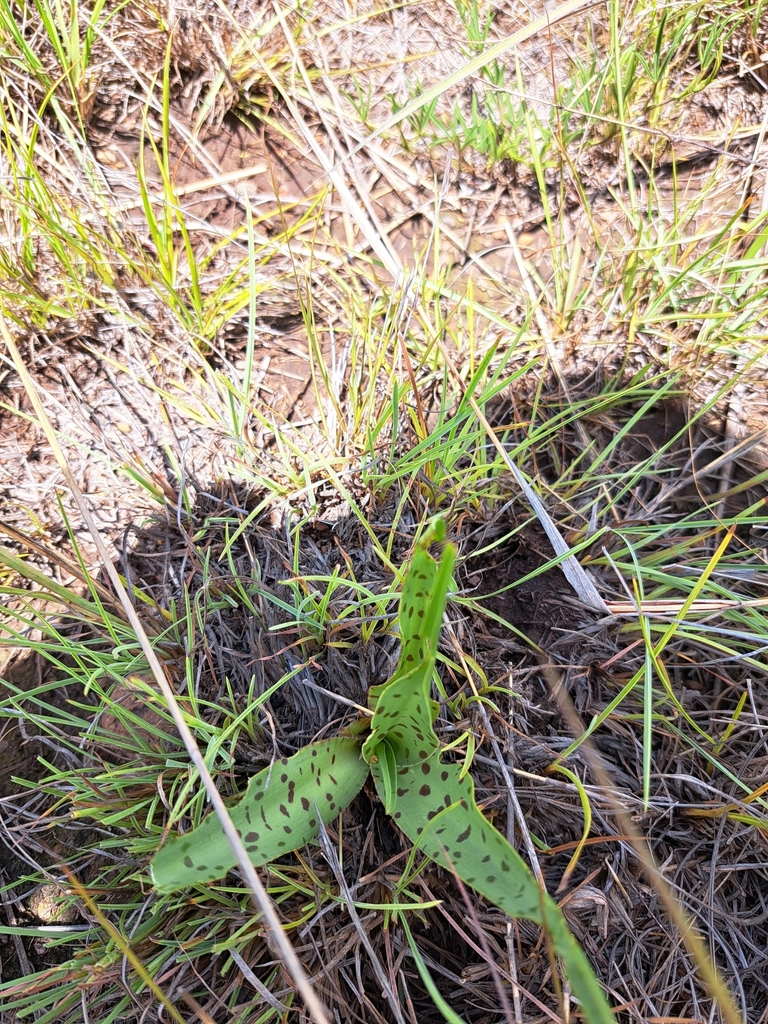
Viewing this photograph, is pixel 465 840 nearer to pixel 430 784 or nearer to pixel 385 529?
pixel 430 784

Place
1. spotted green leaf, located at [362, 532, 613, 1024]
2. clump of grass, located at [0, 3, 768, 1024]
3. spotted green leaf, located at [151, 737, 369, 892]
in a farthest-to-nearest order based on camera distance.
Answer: clump of grass, located at [0, 3, 768, 1024] → spotted green leaf, located at [151, 737, 369, 892] → spotted green leaf, located at [362, 532, 613, 1024]

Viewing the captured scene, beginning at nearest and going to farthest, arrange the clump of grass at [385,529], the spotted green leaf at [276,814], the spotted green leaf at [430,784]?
the spotted green leaf at [430,784], the spotted green leaf at [276,814], the clump of grass at [385,529]

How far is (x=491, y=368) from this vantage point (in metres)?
1.13

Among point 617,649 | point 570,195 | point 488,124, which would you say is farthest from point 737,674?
point 488,124

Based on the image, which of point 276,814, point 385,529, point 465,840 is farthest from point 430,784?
point 385,529

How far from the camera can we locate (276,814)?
0.69 metres

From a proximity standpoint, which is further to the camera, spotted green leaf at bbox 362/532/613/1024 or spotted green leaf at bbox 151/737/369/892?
spotted green leaf at bbox 151/737/369/892

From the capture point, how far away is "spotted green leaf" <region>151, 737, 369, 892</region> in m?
0.63

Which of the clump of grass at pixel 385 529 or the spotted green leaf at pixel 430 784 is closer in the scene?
the spotted green leaf at pixel 430 784

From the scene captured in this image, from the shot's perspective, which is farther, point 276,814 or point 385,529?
point 385,529

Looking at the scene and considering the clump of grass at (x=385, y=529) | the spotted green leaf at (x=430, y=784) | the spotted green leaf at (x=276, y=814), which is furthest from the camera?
the clump of grass at (x=385, y=529)

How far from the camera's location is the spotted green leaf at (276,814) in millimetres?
633

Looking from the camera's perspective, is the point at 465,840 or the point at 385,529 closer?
the point at 465,840

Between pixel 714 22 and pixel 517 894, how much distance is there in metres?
1.66
